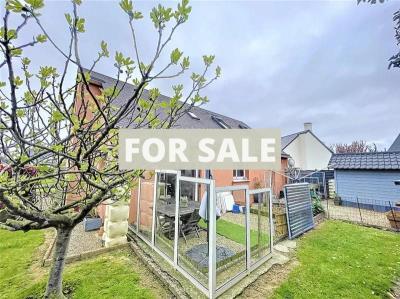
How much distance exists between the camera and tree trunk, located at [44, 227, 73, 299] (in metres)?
3.64

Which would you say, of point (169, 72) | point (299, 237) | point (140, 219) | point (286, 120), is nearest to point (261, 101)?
point (286, 120)

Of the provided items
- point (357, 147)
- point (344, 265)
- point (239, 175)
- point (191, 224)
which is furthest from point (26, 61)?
point (357, 147)

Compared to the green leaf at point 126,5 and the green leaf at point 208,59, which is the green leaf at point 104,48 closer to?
the green leaf at point 126,5

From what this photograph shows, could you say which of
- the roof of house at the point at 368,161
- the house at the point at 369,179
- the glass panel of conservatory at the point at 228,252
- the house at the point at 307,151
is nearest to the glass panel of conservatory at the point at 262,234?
the glass panel of conservatory at the point at 228,252

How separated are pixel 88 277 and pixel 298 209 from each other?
7.54 meters

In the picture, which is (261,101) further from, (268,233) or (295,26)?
(268,233)

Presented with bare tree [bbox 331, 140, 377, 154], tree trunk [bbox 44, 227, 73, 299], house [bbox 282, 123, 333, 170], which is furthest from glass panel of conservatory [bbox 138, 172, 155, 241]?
bare tree [bbox 331, 140, 377, 154]

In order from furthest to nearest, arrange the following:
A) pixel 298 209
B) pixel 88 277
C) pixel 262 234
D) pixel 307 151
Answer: pixel 307 151
pixel 298 209
pixel 262 234
pixel 88 277

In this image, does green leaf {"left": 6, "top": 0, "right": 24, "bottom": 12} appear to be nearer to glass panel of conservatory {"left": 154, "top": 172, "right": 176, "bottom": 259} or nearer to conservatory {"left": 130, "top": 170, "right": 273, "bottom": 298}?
conservatory {"left": 130, "top": 170, "right": 273, "bottom": 298}

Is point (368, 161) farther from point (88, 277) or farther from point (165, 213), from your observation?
point (88, 277)

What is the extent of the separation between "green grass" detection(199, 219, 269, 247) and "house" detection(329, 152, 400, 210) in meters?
8.77

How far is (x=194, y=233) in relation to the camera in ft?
23.2

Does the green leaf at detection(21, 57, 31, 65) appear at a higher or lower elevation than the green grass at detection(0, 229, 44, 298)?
higher

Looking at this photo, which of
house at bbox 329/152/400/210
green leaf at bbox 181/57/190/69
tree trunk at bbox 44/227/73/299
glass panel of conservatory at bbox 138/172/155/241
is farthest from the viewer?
house at bbox 329/152/400/210
